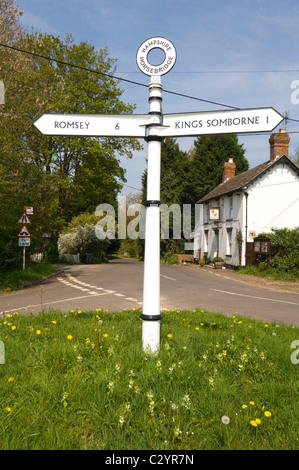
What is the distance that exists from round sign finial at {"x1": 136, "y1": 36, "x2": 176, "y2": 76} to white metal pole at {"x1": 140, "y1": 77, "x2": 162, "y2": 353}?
106 mm

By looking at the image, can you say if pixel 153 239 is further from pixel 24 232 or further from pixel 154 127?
pixel 24 232

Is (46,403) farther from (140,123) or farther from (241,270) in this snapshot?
(241,270)

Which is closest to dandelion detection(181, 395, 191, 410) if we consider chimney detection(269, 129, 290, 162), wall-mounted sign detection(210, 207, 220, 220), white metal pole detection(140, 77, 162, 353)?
white metal pole detection(140, 77, 162, 353)

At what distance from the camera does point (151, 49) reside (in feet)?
13.4

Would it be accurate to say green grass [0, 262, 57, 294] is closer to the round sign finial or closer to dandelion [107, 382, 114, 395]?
the round sign finial

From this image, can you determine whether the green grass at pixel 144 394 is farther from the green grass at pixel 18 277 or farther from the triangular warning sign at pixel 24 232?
the triangular warning sign at pixel 24 232

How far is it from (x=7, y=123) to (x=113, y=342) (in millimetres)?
11287

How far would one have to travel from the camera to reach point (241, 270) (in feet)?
83.2

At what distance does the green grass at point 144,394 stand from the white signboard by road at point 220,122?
2403mm

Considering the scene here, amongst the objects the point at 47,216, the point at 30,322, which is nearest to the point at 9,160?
the point at 47,216

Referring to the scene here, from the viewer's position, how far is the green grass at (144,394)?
2510mm

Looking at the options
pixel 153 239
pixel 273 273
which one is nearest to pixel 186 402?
pixel 153 239

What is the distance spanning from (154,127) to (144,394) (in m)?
2.80

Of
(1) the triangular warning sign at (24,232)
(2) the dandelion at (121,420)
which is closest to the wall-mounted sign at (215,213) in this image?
(1) the triangular warning sign at (24,232)
